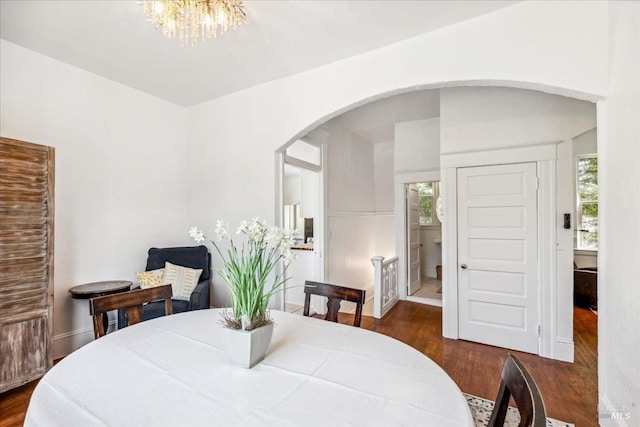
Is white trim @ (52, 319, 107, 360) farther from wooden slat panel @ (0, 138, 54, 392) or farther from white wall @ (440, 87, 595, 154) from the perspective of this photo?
white wall @ (440, 87, 595, 154)

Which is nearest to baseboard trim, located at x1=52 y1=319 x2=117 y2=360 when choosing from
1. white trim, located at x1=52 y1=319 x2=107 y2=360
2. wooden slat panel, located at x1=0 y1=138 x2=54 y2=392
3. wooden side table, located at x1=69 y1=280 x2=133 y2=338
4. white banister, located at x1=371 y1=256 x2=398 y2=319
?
white trim, located at x1=52 y1=319 x2=107 y2=360

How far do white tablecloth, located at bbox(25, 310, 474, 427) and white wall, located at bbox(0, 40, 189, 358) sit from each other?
1.97 m

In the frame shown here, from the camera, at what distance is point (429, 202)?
6.64m

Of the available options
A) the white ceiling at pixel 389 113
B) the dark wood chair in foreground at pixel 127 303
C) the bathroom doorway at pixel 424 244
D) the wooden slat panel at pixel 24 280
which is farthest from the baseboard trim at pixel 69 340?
the bathroom doorway at pixel 424 244

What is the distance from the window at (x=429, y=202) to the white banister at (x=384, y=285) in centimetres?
227

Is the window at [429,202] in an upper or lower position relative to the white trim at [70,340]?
Answer: upper

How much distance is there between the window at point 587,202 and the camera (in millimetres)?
4988

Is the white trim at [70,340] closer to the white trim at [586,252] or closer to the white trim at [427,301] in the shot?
the white trim at [427,301]

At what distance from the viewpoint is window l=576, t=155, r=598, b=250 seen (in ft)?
16.4

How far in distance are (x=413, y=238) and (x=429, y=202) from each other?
1.69m

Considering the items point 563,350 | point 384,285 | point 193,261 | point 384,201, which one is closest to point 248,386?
point 193,261

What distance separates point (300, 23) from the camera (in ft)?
7.46

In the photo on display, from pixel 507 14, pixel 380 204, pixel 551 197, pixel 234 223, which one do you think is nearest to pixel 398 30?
Answer: pixel 507 14

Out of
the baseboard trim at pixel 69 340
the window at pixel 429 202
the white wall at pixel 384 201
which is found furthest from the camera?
the window at pixel 429 202
